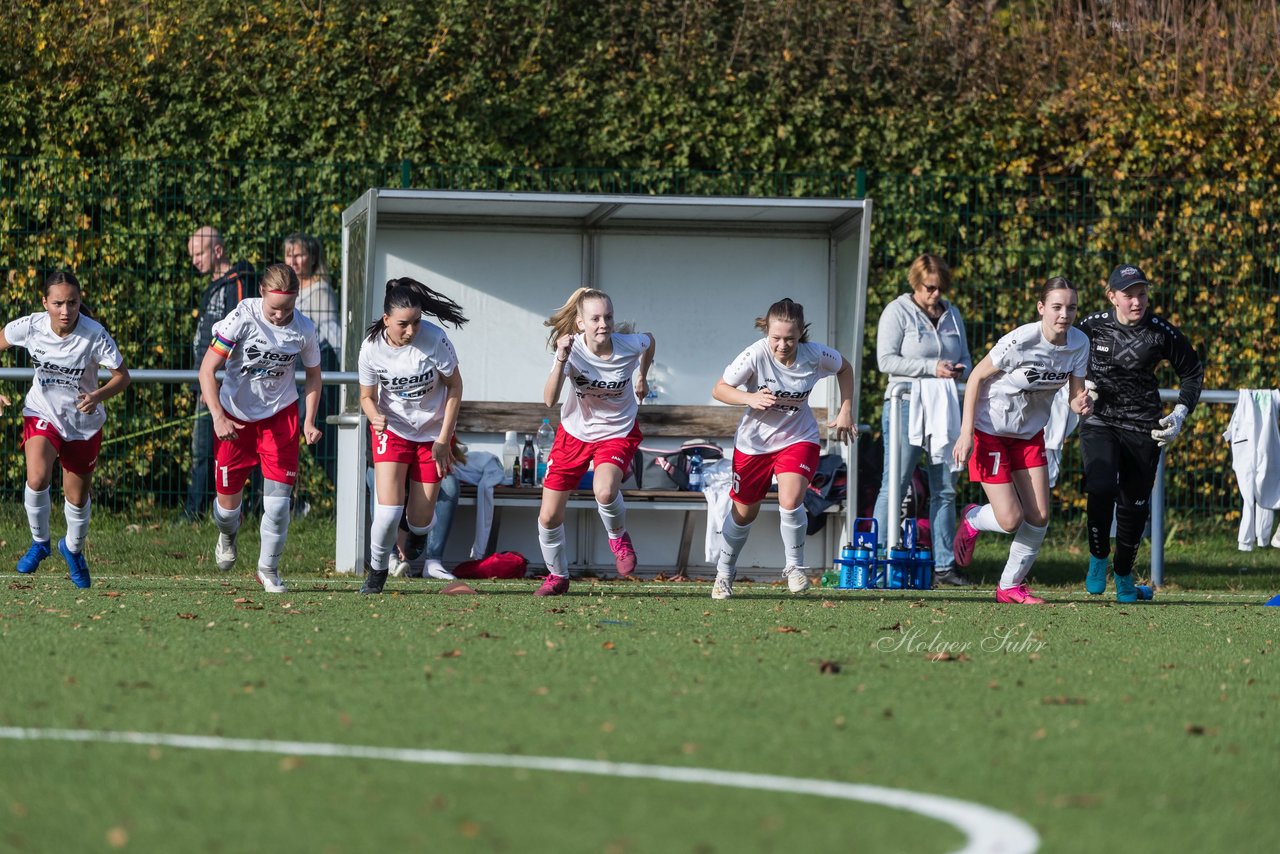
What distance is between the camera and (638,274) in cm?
1237

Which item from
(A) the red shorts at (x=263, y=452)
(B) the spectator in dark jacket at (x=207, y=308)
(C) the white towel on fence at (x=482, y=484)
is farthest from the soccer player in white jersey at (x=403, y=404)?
(B) the spectator in dark jacket at (x=207, y=308)

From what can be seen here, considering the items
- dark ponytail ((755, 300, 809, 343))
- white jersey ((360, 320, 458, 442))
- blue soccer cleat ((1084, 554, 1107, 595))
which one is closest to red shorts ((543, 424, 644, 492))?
white jersey ((360, 320, 458, 442))

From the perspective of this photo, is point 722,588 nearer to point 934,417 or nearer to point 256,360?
point 934,417

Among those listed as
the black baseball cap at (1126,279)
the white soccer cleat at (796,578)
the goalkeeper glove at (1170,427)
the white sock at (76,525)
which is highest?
the black baseball cap at (1126,279)

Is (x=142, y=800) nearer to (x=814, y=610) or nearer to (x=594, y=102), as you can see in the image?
(x=814, y=610)

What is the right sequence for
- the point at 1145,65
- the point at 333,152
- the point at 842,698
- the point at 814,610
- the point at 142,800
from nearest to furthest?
the point at 142,800 < the point at 842,698 < the point at 814,610 < the point at 333,152 < the point at 1145,65

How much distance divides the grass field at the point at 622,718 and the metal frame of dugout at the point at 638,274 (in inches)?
144

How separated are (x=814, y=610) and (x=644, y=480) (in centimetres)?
345

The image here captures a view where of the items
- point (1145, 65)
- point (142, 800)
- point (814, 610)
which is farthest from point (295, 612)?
point (1145, 65)

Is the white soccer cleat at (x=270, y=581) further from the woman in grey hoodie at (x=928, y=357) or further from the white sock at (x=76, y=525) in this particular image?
the woman in grey hoodie at (x=928, y=357)

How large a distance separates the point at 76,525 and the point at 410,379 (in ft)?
6.67

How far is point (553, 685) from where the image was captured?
554 centimetres

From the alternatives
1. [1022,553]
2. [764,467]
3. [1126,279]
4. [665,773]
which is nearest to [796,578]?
[764,467]

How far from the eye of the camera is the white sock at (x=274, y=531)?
364 inches
